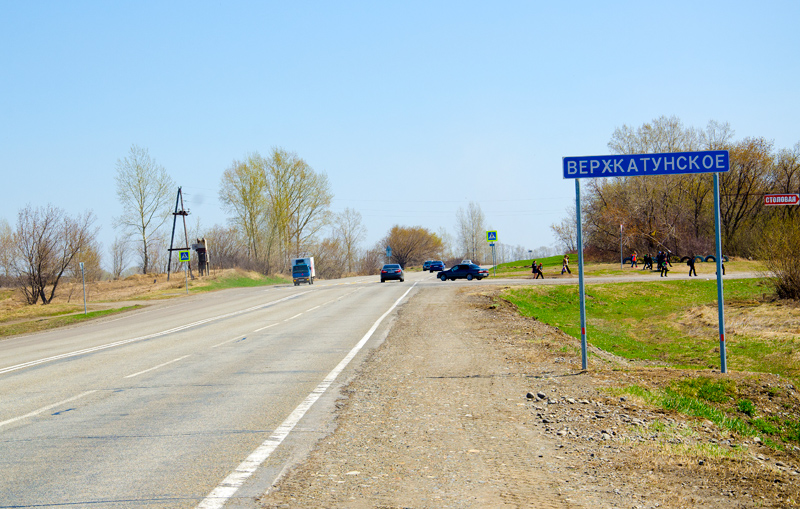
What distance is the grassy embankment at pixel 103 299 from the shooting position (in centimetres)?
2842

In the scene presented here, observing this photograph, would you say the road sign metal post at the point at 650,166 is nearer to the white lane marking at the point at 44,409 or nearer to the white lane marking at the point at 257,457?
the white lane marking at the point at 257,457

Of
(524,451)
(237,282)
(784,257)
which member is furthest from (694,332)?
(237,282)

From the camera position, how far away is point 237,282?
58719 millimetres

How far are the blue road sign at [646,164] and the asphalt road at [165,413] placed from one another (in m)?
5.31

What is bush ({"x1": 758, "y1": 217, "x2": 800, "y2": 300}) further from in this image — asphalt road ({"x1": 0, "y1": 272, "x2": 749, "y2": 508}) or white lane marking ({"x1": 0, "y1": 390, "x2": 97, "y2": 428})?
white lane marking ({"x1": 0, "y1": 390, "x2": 97, "y2": 428})

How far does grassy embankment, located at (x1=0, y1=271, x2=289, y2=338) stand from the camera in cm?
2842

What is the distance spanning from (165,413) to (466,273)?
4148cm

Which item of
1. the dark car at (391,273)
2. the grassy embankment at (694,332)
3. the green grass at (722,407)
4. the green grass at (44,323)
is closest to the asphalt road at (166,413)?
the green grass at (722,407)

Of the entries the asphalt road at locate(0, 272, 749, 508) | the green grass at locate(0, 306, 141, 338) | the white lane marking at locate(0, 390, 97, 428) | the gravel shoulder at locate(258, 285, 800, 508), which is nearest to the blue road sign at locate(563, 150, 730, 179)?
the gravel shoulder at locate(258, 285, 800, 508)

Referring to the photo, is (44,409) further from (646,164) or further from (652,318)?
(652,318)

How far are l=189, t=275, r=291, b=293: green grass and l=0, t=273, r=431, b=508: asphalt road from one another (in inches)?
1304

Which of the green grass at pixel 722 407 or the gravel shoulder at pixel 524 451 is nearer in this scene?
the gravel shoulder at pixel 524 451

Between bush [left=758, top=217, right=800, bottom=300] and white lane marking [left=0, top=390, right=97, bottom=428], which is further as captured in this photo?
bush [left=758, top=217, right=800, bottom=300]

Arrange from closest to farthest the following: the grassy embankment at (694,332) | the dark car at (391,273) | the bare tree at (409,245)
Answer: the grassy embankment at (694,332) < the dark car at (391,273) < the bare tree at (409,245)
